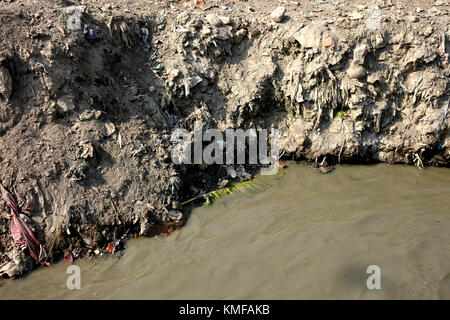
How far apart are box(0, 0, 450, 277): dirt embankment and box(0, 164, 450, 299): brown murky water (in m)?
0.41

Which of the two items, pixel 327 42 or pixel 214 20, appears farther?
pixel 214 20

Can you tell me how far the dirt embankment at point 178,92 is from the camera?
4.50m

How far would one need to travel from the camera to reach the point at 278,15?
5875mm

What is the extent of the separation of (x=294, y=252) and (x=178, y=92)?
282 centimetres

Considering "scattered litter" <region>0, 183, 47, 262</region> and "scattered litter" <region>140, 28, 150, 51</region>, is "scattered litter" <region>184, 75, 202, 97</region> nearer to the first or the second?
"scattered litter" <region>140, 28, 150, 51</region>

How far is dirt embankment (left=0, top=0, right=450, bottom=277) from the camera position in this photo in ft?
14.8

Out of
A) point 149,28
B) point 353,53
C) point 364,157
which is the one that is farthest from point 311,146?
point 149,28

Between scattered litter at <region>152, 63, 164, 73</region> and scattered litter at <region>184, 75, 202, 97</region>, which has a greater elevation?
scattered litter at <region>152, 63, 164, 73</region>

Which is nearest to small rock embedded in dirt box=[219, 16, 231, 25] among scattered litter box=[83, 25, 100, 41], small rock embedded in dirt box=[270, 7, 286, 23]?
Answer: small rock embedded in dirt box=[270, 7, 286, 23]

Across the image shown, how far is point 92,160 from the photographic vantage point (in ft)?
15.2

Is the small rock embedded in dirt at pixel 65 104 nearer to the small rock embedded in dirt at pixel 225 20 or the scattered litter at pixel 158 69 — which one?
the scattered litter at pixel 158 69

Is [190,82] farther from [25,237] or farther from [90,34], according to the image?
[25,237]

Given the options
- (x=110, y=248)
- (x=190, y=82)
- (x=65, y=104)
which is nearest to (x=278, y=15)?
(x=190, y=82)
